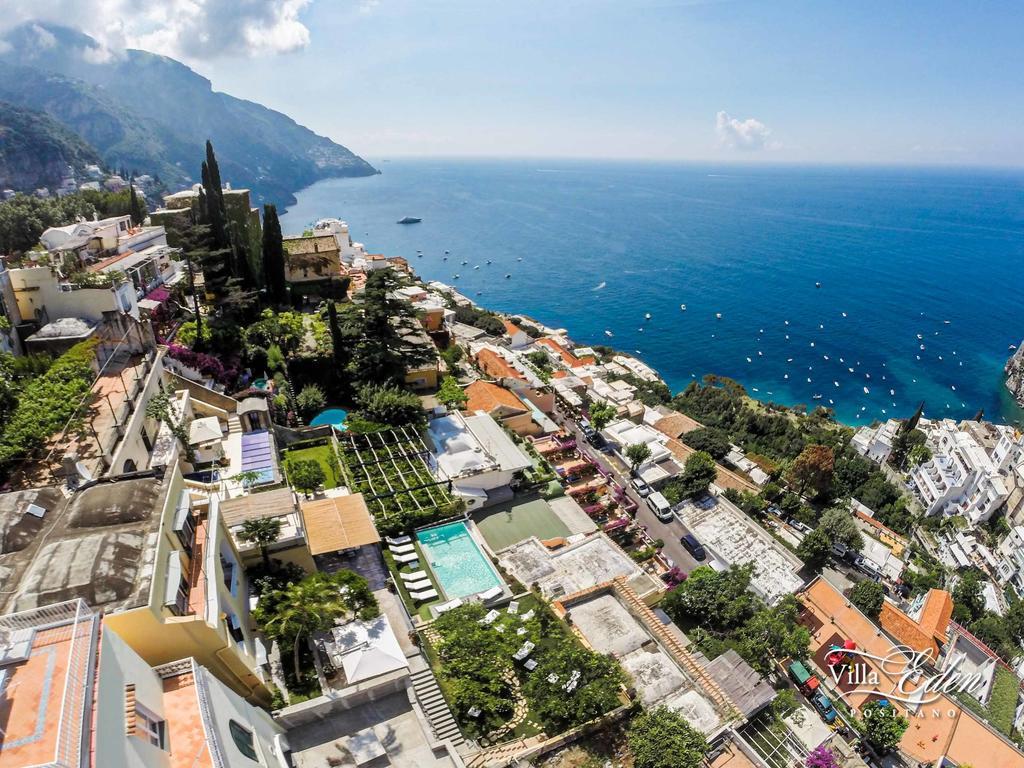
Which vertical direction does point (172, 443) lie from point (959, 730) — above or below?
above

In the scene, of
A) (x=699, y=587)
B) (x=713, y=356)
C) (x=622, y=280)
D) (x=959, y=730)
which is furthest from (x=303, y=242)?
(x=622, y=280)

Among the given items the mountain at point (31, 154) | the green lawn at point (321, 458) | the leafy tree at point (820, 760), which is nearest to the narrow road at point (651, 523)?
the leafy tree at point (820, 760)

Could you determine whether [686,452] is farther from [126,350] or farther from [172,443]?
[126,350]

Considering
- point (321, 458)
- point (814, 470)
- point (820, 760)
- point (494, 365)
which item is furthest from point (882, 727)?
point (494, 365)

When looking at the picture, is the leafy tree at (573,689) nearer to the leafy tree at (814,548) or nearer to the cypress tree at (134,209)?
the leafy tree at (814,548)

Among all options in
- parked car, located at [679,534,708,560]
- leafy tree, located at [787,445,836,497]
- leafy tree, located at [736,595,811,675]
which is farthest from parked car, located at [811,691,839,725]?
leafy tree, located at [787,445,836,497]

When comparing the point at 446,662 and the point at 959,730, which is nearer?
the point at 446,662

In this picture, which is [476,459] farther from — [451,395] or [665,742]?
[665,742]
